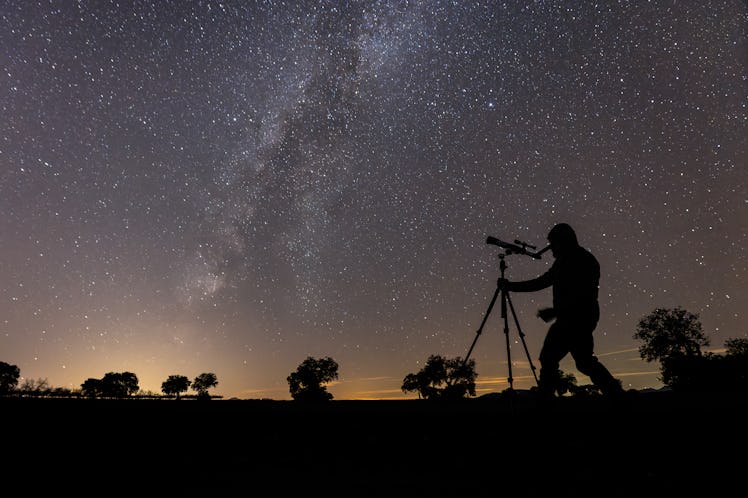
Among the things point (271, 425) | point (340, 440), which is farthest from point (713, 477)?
point (271, 425)

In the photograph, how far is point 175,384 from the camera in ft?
381

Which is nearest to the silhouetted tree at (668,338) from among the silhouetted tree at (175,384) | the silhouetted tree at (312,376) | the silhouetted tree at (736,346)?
the silhouetted tree at (736,346)

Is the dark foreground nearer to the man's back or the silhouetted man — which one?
the silhouetted man

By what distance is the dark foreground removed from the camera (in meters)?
2.75

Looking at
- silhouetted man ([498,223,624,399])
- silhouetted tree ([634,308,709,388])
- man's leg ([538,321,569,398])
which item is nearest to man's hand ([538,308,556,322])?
silhouetted man ([498,223,624,399])

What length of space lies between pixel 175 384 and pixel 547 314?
130 m

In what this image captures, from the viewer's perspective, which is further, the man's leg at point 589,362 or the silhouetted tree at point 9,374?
the silhouetted tree at point 9,374

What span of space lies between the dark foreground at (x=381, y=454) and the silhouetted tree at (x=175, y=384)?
125361 mm

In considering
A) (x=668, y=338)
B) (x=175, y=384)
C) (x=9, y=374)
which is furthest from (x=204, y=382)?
(x=668, y=338)

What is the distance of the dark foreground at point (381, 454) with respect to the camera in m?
2.75

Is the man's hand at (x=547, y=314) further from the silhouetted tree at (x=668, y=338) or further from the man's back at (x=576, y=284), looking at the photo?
the silhouetted tree at (x=668, y=338)

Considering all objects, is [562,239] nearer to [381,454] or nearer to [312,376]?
[381,454]

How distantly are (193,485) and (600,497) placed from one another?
261cm

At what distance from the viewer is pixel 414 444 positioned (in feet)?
14.0
